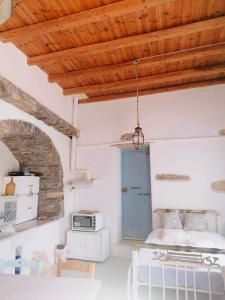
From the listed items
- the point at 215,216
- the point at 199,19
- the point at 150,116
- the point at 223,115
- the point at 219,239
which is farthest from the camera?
the point at 150,116

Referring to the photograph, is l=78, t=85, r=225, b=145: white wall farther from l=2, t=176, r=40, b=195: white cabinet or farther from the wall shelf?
l=2, t=176, r=40, b=195: white cabinet

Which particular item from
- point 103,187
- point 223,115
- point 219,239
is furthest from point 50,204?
point 223,115

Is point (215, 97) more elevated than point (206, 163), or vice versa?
point (215, 97)

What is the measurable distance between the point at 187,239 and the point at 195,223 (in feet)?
2.09

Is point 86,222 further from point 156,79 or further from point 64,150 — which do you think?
point 156,79

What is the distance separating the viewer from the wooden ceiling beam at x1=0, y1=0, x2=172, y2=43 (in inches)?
88.0

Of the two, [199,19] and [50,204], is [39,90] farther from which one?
[199,19]

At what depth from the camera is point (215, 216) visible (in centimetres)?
392

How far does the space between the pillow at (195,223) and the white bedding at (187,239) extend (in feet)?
0.67

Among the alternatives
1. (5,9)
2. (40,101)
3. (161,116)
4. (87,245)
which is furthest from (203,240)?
(5,9)

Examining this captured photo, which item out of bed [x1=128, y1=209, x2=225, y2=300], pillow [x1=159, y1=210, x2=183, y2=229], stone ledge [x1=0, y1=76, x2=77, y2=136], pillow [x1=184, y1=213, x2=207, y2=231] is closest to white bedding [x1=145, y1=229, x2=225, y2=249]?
bed [x1=128, y1=209, x2=225, y2=300]

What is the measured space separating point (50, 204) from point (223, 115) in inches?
143

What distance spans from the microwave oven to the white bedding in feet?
3.72

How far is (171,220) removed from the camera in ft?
12.7
